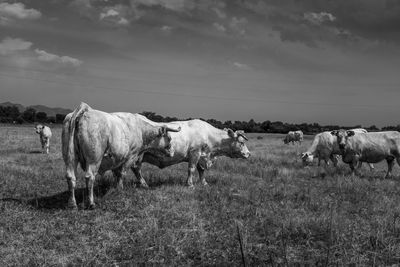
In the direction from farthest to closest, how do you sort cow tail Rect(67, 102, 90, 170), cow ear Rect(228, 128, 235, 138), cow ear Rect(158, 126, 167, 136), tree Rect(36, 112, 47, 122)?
tree Rect(36, 112, 47, 122) → cow ear Rect(228, 128, 235, 138) → cow ear Rect(158, 126, 167, 136) → cow tail Rect(67, 102, 90, 170)

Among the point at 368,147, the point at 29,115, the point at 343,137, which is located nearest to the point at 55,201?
the point at 343,137

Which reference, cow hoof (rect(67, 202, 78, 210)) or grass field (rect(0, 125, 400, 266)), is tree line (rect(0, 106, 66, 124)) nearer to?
grass field (rect(0, 125, 400, 266))

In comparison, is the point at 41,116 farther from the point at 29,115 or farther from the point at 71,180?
the point at 71,180

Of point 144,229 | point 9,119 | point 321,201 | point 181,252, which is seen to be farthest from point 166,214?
point 9,119

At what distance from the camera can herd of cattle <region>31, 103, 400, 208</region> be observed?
840 cm

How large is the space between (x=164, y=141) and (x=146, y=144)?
0.66 meters

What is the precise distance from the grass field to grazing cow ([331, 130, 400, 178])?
7.43m

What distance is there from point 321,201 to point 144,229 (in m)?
5.40

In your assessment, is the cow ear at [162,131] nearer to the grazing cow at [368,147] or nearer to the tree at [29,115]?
the grazing cow at [368,147]

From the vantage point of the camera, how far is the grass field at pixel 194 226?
5805 millimetres

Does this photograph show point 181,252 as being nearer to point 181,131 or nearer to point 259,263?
point 259,263

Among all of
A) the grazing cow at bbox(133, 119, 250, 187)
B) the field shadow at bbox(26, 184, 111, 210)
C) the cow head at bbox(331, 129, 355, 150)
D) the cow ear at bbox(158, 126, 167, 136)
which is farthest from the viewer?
the cow head at bbox(331, 129, 355, 150)

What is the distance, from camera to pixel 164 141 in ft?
39.7

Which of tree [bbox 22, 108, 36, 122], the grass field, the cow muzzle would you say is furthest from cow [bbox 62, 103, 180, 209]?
tree [bbox 22, 108, 36, 122]
